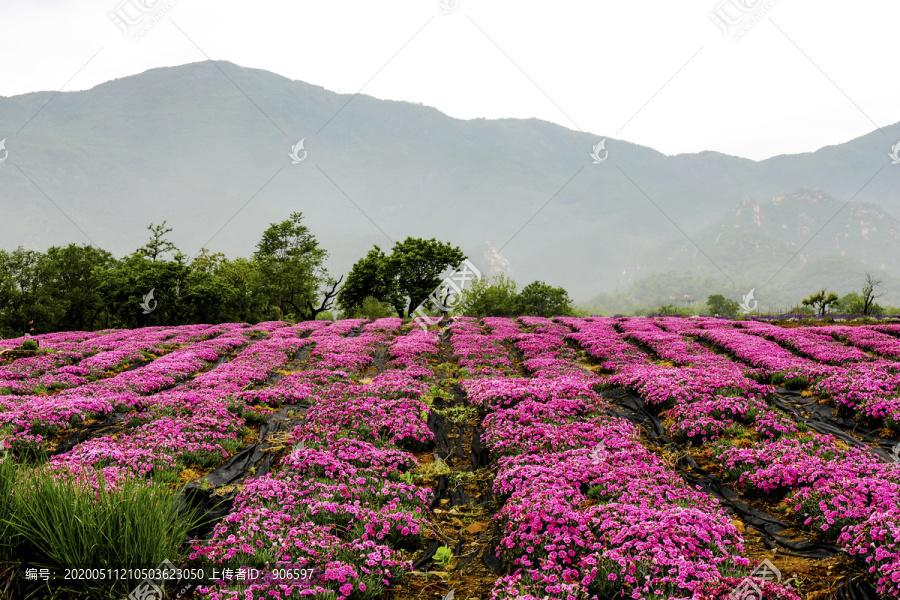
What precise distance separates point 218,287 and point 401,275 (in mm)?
21276

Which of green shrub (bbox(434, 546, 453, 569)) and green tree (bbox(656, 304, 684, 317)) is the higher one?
green tree (bbox(656, 304, 684, 317))

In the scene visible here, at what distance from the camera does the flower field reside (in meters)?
4.95

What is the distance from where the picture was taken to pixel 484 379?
1485 cm

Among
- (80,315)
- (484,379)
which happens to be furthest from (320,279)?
(484,379)

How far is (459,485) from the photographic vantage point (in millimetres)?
8516

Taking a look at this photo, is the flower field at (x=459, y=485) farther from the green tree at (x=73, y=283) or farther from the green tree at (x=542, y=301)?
the green tree at (x=73, y=283)

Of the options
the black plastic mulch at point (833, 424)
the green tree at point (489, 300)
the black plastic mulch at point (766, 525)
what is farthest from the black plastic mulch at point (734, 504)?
the green tree at point (489, 300)

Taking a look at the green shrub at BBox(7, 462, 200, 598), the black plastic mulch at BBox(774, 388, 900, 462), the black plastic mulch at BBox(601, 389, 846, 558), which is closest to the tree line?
the black plastic mulch at BBox(774, 388, 900, 462)

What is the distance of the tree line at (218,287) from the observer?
2044 inches

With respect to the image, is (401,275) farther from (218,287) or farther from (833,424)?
(833,424)

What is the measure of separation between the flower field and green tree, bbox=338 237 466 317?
37.9 meters

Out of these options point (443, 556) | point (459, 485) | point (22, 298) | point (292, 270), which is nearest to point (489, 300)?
point (292, 270)

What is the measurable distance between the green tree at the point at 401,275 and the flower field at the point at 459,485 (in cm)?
3788

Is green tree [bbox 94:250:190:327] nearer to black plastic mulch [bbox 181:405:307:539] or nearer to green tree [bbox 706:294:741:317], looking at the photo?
black plastic mulch [bbox 181:405:307:539]
